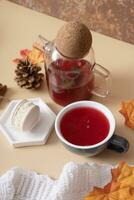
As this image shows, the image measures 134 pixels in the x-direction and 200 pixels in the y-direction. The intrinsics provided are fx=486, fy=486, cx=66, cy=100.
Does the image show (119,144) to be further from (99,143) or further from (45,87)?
(45,87)

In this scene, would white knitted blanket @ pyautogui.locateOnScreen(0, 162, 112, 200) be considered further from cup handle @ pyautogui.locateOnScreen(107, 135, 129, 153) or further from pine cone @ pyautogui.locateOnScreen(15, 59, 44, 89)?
pine cone @ pyautogui.locateOnScreen(15, 59, 44, 89)

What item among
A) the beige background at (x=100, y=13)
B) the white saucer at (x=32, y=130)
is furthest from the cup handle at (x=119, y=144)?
the beige background at (x=100, y=13)

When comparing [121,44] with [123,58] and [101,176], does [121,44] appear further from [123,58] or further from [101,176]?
[101,176]

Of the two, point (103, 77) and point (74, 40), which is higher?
point (74, 40)

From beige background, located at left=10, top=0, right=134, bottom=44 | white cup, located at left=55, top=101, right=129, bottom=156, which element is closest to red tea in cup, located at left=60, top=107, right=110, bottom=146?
white cup, located at left=55, top=101, right=129, bottom=156

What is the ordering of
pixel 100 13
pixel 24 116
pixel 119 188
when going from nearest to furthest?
pixel 119 188
pixel 24 116
pixel 100 13

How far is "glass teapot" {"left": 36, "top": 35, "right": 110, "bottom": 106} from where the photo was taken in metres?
0.75

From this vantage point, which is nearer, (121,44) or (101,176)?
(101,176)

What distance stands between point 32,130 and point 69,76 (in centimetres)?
10

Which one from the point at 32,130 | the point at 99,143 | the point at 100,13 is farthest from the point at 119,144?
the point at 100,13

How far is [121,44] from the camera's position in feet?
2.82

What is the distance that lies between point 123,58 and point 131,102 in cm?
12

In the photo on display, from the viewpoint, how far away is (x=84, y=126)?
0.71 metres

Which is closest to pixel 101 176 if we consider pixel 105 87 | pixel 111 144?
pixel 111 144
